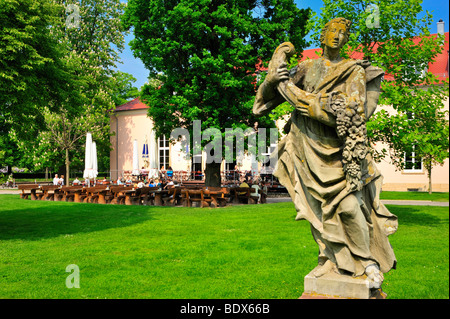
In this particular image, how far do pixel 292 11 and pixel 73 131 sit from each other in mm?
24001

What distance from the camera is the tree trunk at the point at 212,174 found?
2375 cm

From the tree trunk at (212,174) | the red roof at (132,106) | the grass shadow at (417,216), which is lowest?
the grass shadow at (417,216)

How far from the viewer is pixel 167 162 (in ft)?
148

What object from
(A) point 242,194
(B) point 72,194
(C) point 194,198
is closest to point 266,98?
(C) point 194,198

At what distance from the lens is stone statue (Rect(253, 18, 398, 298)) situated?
4.22 m

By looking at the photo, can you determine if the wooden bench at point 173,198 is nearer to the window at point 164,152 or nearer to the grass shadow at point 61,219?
the grass shadow at point 61,219

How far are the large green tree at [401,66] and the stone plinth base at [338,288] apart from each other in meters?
8.61

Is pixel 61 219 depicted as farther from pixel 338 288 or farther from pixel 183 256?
pixel 338 288

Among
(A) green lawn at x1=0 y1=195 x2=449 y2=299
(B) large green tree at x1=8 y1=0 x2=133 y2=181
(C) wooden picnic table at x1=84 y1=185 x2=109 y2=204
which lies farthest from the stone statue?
(B) large green tree at x1=8 y1=0 x2=133 y2=181

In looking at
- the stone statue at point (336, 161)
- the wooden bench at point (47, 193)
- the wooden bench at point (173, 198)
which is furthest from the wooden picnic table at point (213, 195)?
the stone statue at point (336, 161)

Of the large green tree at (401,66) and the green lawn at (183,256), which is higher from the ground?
the large green tree at (401,66)

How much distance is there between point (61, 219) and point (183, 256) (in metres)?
8.73

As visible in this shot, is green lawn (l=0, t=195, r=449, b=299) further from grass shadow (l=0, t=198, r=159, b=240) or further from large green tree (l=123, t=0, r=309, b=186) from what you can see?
large green tree (l=123, t=0, r=309, b=186)

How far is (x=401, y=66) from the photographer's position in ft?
42.4
